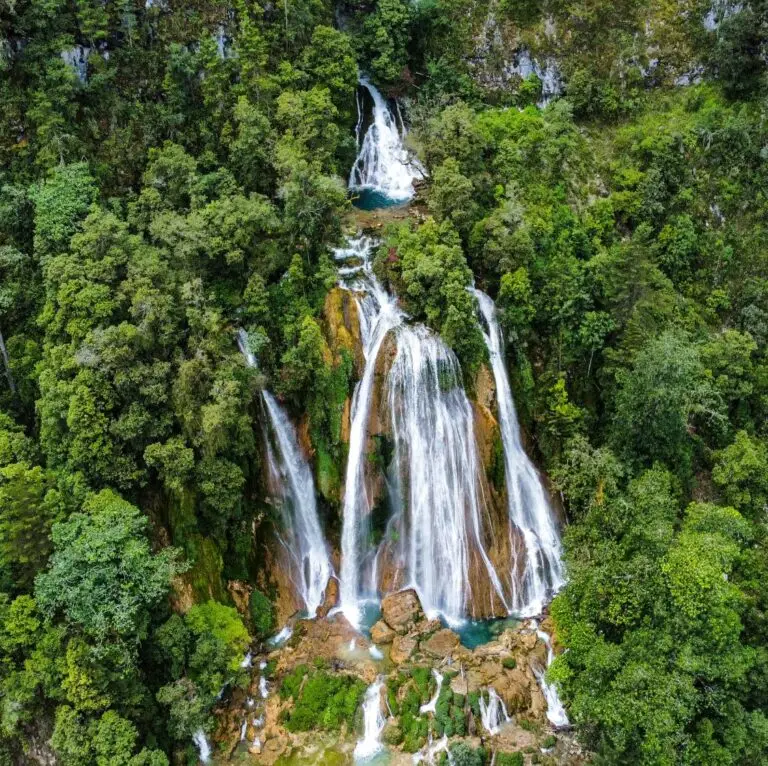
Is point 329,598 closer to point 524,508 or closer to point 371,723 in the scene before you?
point 371,723

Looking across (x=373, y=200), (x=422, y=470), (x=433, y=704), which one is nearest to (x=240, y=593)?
(x=433, y=704)

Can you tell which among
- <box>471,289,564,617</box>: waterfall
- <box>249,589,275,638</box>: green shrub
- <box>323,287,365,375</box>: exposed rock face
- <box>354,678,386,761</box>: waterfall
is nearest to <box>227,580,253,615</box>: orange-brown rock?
<box>249,589,275,638</box>: green shrub

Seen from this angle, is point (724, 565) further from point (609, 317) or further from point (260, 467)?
point (260, 467)

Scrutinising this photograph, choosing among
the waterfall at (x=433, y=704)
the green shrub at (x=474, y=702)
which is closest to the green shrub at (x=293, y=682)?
the waterfall at (x=433, y=704)

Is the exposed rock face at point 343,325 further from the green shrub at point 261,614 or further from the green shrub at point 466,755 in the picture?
the green shrub at point 466,755

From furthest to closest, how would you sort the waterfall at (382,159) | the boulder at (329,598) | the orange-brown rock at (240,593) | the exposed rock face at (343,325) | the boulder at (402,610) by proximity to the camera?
the waterfall at (382,159) → the exposed rock face at (343,325) → the boulder at (329,598) → the orange-brown rock at (240,593) → the boulder at (402,610)

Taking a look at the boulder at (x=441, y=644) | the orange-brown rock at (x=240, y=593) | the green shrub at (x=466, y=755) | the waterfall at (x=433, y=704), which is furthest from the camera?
the orange-brown rock at (x=240, y=593)
